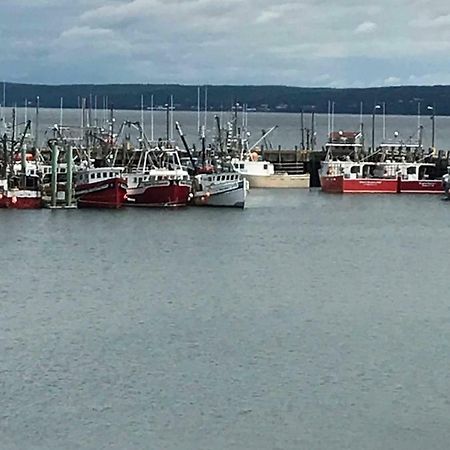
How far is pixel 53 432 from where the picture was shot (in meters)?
22.4

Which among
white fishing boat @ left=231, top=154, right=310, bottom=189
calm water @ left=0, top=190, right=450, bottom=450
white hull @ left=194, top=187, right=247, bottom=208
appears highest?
white fishing boat @ left=231, top=154, right=310, bottom=189

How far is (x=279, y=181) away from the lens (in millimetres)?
75688

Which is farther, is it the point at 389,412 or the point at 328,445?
the point at 389,412

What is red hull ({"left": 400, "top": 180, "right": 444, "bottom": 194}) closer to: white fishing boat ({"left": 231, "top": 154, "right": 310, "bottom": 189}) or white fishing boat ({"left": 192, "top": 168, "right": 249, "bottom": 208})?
white fishing boat ({"left": 231, "top": 154, "right": 310, "bottom": 189})

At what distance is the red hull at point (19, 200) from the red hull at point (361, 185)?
1912 cm

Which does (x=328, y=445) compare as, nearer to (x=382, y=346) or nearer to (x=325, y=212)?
(x=382, y=346)

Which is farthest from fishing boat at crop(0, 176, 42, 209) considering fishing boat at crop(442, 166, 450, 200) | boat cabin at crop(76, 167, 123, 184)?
fishing boat at crop(442, 166, 450, 200)

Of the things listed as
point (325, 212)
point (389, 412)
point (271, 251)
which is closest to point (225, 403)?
point (389, 412)

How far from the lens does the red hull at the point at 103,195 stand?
5925 cm

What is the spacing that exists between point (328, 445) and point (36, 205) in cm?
3769

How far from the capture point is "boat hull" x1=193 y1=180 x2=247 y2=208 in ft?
200

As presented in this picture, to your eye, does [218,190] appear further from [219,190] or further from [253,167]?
[253,167]

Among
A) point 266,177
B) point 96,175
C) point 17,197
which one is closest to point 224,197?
point 96,175

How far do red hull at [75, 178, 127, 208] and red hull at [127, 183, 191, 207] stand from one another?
754mm
